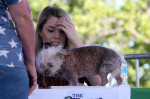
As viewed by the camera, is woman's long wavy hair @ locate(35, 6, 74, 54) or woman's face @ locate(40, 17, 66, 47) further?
woman's long wavy hair @ locate(35, 6, 74, 54)

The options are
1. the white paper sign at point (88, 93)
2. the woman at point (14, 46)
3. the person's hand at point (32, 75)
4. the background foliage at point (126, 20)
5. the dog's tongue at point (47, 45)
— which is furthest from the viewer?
the background foliage at point (126, 20)

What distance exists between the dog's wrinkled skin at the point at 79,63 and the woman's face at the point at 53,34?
0.41 meters

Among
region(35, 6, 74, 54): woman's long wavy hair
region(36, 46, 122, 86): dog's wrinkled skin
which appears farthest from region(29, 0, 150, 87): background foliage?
region(36, 46, 122, 86): dog's wrinkled skin

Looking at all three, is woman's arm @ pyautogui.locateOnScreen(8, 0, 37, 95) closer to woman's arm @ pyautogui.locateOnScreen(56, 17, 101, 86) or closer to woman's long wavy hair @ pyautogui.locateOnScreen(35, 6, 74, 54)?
woman's arm @ pyautogui.locateOnScreen(56, 17, 101, 86)

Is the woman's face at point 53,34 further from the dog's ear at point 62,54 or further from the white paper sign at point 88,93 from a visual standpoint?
the white paper sign at point 88,93

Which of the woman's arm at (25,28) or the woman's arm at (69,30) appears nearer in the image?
the woman's arm at (25,28)

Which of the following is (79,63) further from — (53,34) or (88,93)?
(53,34)

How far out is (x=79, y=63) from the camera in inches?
74.9

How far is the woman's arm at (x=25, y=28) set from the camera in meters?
1.45

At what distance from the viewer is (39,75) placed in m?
2.00

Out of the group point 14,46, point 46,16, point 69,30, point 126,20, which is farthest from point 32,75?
point 126,20

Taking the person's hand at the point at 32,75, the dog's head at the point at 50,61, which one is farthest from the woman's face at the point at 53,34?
the person's hand at the point at 32,75

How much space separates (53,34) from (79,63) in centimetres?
54

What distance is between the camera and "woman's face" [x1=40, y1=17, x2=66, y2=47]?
7.66 feet
